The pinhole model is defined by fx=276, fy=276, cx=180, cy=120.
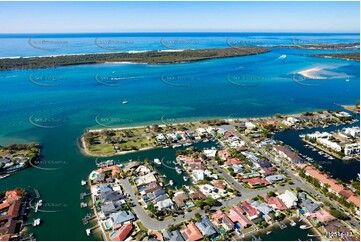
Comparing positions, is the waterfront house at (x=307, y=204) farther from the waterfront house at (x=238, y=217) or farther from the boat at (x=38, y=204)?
the boat at (x=38, y=204)

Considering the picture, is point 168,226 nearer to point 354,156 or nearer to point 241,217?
point 241,217

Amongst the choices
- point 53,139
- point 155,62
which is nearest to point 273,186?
point 53,139

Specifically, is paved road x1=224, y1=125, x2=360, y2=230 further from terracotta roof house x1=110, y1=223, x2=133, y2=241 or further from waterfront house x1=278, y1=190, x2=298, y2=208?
terracotta roof house x1=110, y1=223, x2=133, y2=241

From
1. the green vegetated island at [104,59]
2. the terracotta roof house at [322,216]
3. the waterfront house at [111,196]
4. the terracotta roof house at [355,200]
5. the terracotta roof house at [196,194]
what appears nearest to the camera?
the terracotta roof house at [322,216]

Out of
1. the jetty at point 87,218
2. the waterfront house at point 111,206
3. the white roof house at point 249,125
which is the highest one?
the white roof house at point 249,125

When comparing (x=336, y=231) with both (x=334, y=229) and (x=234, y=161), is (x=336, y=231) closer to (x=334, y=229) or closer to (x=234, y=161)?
(x=334, y=229)

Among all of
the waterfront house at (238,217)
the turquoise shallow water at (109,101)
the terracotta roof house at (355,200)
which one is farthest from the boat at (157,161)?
the terracotta roof house at (355,200)
